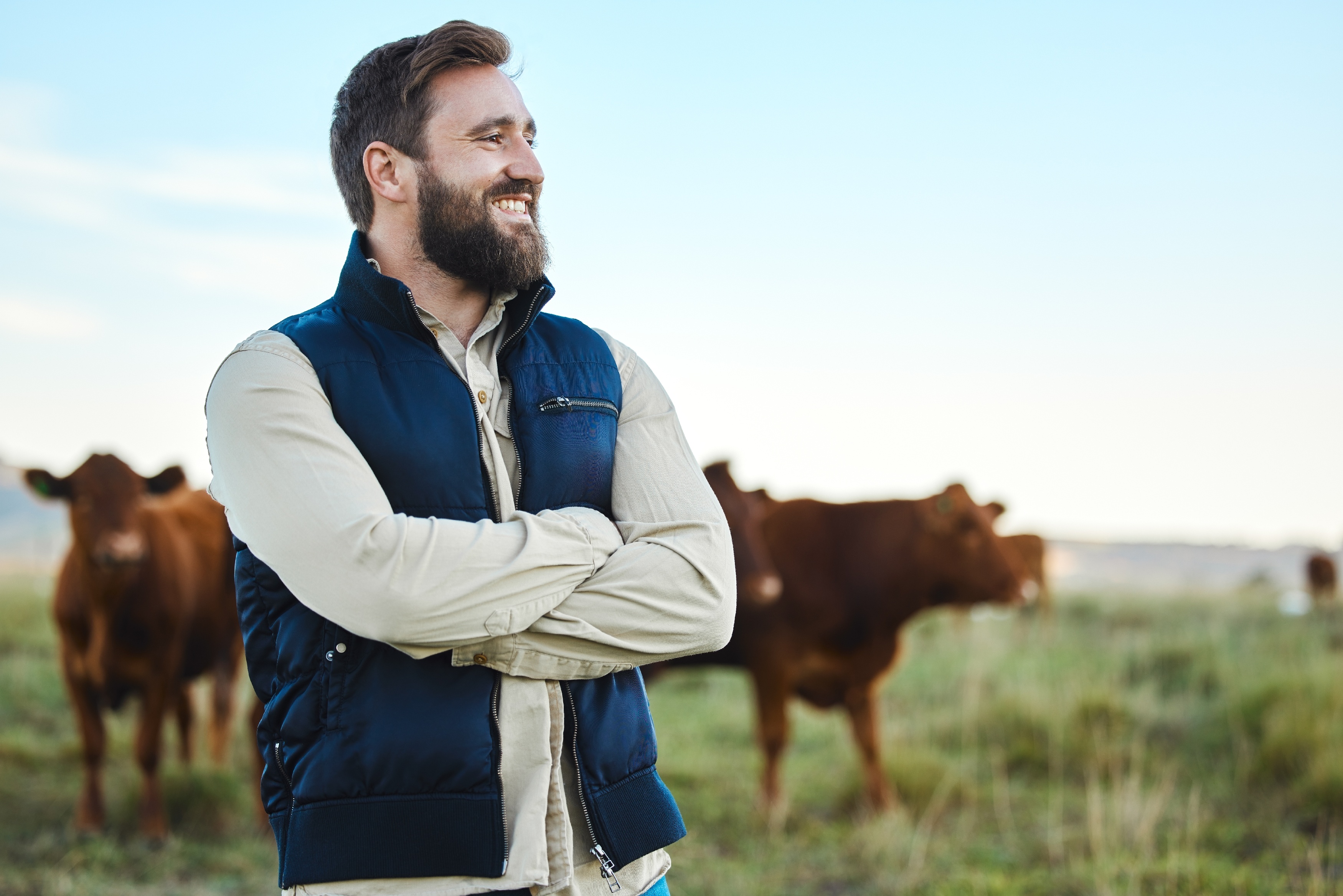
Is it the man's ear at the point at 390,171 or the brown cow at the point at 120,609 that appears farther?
the brown cow at the point at 120,609

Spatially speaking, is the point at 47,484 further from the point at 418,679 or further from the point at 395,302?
the point at 418,679

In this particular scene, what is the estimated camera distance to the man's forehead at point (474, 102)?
6.82ft

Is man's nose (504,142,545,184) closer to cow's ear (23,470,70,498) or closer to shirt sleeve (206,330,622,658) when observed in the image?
shirt sleeve (206,330,622,658)

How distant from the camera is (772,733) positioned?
24.2ft

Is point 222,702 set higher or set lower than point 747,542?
lower

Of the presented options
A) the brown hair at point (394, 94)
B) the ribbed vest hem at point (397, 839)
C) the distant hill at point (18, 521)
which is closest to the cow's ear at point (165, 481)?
the brown hair at point (394, 94)

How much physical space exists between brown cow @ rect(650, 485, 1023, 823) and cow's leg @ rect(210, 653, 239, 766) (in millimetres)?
3545

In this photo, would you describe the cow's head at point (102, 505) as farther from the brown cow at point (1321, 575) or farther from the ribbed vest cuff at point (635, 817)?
the brown cow at point (1321, 575)

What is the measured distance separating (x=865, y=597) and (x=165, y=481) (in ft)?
15.3

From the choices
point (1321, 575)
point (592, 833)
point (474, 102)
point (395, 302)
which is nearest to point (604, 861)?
point (592, 833)

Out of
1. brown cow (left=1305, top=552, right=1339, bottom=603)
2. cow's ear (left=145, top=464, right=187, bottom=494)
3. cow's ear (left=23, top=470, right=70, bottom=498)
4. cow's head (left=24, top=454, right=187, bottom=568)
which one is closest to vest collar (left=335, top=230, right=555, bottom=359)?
cow's head (left=24, top=454, right=187, bottom=568)

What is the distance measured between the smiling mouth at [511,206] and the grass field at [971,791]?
4.15 m

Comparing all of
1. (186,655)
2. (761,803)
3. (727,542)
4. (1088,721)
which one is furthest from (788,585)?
(727,542)

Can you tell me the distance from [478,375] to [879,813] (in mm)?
5674
